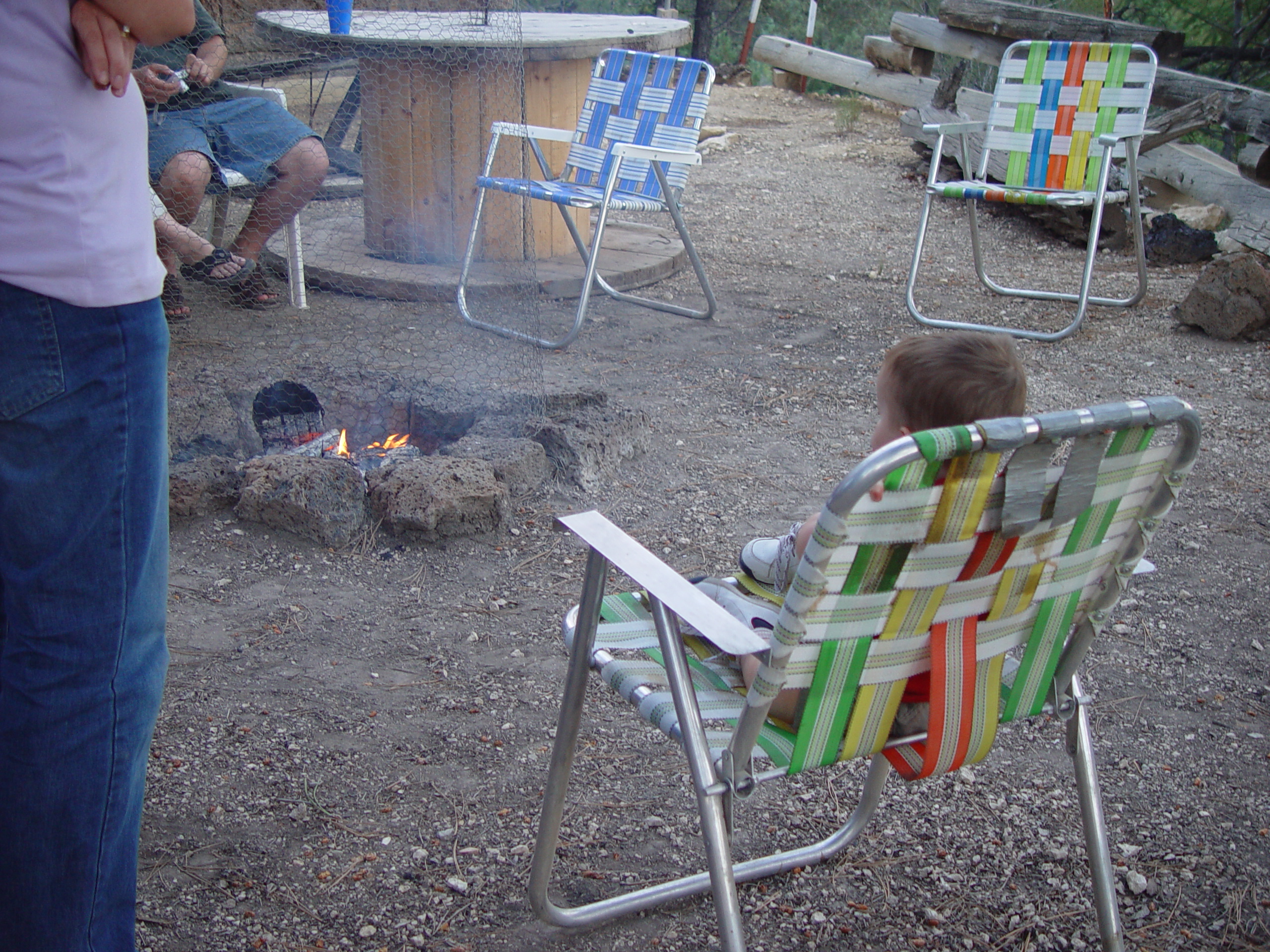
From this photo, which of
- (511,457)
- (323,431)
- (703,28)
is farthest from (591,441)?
(703,28)

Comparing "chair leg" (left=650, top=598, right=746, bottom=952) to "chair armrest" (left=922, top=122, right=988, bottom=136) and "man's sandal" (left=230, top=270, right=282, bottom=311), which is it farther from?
"chair armrest" (left=922, top=122, right=988, bottom=136)

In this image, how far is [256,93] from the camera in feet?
14.7

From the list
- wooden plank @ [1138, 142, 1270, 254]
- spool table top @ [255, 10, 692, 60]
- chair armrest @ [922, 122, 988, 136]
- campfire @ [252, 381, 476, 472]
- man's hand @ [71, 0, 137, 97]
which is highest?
man's hand @ [71, 0, 137, 97]

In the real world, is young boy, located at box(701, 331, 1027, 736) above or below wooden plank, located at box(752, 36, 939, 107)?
above

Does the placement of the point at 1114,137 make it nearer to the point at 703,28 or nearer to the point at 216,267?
the point at 216,267

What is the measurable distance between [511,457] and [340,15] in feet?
7.62

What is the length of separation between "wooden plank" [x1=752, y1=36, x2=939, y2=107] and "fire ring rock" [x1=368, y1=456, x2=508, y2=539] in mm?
6809

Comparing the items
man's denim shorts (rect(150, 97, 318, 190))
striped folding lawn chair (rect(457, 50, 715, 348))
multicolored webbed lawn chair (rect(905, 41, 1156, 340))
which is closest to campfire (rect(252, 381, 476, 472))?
striped folding lawn chair (rect(457, 50, 715, 348))

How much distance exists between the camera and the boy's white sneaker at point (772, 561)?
1.76m

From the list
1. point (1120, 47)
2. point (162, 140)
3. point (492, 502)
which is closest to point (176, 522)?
point (492, 502)

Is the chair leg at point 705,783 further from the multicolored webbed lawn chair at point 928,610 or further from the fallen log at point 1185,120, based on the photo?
the fallen log at point 1185,120

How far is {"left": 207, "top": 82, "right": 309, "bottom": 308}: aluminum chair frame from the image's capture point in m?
4.29

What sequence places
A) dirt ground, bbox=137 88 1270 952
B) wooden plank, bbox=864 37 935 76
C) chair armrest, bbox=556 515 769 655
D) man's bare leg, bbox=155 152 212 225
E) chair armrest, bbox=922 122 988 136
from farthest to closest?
wooden plank, bbox=864 37 935 76
chair armrest, bbox=922 122 988 136
man's bare leg, bbox=155 152 212 225
dirt ground, bbox=137 88 1270 952
chair armrest, bbox=556 515 769 655

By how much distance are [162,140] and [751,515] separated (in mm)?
2688
